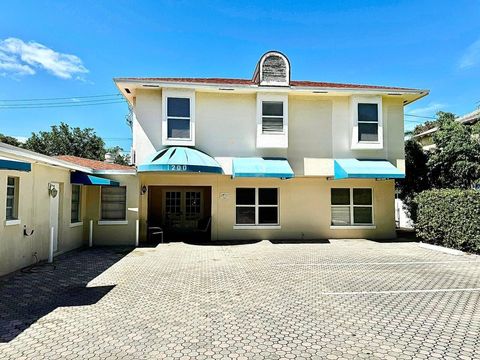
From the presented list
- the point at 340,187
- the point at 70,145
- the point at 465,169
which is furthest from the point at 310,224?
the point at 70,145

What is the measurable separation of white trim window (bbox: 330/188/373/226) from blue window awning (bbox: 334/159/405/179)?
2365mm

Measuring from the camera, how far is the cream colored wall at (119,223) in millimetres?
18297

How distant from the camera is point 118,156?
2458 inches

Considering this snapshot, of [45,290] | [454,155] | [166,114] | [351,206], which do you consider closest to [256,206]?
[351,206]

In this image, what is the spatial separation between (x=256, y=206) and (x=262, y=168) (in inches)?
140

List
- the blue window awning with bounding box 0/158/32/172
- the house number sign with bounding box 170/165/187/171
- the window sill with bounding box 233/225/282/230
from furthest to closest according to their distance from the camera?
the window sill with bounding box 233/225/282/230, the house number sign with bounding box 170/165/187/171, the blue window awning with bounding box 0/158/32/172

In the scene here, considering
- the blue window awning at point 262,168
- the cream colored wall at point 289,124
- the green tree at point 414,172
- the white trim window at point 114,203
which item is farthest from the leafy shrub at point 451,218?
the white trim window at point 114,203

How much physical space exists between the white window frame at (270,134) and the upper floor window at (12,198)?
11976 mm

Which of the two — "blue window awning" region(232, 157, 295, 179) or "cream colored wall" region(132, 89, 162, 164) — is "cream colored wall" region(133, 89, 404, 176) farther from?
"blue window awning" region(232, 157, 295, 179)

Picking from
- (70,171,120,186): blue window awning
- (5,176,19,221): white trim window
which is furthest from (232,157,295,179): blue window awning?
(5,176,19,221): white trim window

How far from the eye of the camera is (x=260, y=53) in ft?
66.5

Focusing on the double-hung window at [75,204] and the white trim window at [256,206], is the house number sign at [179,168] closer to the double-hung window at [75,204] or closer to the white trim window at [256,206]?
the white trim window at [256,206]

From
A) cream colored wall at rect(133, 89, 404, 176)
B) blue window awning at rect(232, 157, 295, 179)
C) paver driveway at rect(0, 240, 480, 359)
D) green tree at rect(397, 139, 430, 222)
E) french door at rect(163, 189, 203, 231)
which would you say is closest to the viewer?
paver driveway at rect(0, 240, 480, 359)

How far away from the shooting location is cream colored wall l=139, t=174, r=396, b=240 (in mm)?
20031
